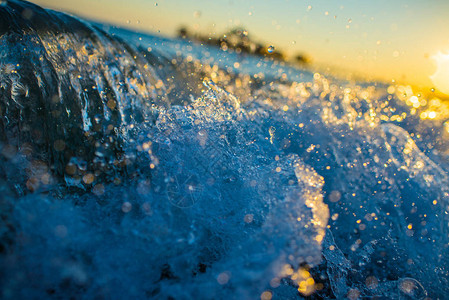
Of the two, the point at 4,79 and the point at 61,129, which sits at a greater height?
the point at 4,79

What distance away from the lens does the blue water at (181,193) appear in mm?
1281

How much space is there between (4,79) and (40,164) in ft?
2.06

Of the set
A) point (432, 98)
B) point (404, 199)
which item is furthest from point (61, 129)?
point (432, 98)

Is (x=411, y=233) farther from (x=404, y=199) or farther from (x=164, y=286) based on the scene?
(x=164, y=286)

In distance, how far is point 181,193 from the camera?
1.68m

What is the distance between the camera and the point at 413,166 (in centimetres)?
223

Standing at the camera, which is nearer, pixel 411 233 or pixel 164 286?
pixel 164 286

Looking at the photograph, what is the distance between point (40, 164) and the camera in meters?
1.72

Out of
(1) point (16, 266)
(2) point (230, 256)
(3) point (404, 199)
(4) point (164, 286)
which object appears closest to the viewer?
(1) point (16, 266)

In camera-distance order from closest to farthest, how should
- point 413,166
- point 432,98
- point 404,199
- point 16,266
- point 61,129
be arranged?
point 16,266, point 61,129, point 404,199, point 413,166, point 432,98

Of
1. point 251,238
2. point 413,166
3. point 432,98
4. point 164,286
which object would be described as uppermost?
point 432,98

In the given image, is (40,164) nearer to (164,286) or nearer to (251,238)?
(164,286)

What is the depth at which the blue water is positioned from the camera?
128 cm

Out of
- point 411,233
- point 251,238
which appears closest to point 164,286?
point 251,238
